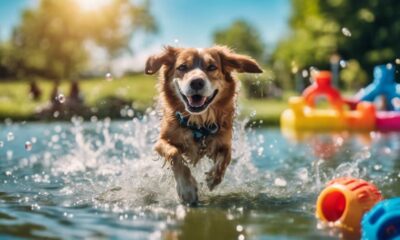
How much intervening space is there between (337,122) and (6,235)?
41.0 feet

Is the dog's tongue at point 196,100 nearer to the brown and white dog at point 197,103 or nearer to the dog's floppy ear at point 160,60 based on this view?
the brown and white dog at point 197,103

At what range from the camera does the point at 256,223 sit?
15.9 ft

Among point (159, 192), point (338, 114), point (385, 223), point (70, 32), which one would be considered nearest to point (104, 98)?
point (70, 32)

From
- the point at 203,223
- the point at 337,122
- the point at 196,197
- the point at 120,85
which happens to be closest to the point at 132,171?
the point at 196,197

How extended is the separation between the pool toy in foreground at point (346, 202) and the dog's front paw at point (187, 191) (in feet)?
3.74

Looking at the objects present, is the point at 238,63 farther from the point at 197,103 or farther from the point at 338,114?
the point at 338,114

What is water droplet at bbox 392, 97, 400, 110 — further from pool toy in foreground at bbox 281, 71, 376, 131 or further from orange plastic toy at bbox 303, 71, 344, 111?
orange plastic toy at bbox 303, 71, 344, 111

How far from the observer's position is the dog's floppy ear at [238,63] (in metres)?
6.57

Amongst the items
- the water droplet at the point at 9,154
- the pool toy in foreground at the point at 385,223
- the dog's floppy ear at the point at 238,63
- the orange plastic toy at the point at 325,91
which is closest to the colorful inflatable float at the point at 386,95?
the orange plastic toy at the point at 325,91

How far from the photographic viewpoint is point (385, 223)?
163 inches

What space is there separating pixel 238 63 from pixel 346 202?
7.34 ft

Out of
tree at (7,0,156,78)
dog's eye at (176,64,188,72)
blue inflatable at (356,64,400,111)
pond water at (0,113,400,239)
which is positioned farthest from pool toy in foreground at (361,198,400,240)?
tree at (7,0,156,78)

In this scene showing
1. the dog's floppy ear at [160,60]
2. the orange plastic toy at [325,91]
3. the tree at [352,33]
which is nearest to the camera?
the dog's floppy ear at [160,60]

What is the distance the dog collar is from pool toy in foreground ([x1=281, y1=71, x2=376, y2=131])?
32.1 feet
